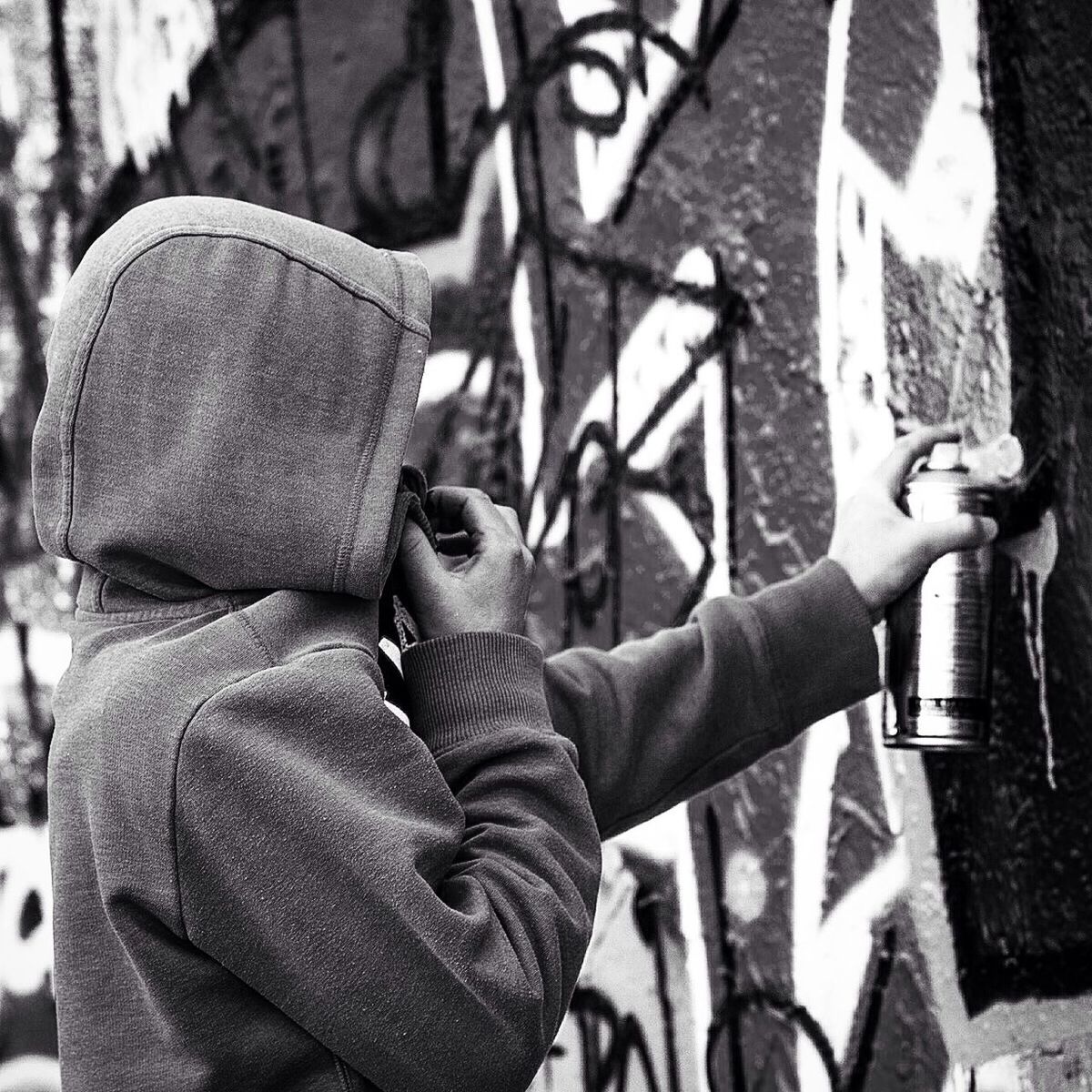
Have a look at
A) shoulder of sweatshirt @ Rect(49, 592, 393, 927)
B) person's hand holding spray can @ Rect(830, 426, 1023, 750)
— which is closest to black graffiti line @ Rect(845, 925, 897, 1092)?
person's hand holding spray can @ Rect(830, 426, 1023, 750)

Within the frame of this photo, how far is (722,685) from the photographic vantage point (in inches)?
75.8

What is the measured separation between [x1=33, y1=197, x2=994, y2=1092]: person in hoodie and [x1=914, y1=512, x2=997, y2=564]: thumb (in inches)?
21.7

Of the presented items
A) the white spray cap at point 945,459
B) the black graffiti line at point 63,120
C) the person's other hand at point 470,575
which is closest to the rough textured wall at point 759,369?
the white spray cap at point 945,459

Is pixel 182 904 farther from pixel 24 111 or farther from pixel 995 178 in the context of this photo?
pixel 24 111

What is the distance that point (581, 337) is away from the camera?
2777 mm

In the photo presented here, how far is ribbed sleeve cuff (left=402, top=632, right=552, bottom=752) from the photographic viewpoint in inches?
60.3

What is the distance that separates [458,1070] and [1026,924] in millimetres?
1074

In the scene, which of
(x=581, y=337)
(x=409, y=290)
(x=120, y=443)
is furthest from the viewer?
(x=581, y=337)

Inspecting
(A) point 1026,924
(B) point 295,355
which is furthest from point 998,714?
(B) point 295,355

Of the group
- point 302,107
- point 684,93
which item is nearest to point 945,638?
point 684,93

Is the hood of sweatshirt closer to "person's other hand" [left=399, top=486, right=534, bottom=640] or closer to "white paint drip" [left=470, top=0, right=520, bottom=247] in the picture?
"person's other hand" [left=399, top=486, right=534, bottom=640]

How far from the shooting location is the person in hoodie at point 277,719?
1.38 metres

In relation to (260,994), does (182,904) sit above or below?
above

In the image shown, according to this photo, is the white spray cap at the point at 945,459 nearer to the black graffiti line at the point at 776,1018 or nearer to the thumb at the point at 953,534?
the thumb at the point at 953,534
